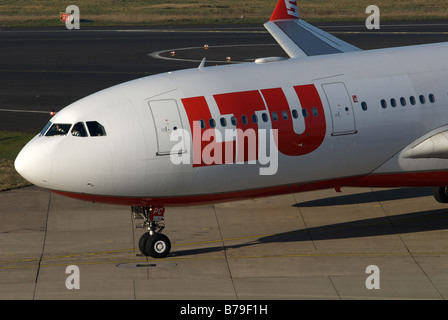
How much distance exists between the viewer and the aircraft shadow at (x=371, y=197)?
33.1 meters

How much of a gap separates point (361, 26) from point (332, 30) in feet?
15.4

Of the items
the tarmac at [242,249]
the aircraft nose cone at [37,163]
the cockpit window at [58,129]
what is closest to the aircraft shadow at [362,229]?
the tarmac at [242,249]

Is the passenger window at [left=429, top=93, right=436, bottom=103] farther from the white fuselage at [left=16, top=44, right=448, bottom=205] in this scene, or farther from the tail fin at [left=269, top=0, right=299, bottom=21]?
the tail fin at [left=269, top=0, right=299, bottom=21]

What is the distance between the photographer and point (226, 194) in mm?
27047

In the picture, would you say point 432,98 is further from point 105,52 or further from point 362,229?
point 105,52

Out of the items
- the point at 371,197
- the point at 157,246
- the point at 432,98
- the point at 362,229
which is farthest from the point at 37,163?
the point at 371,197

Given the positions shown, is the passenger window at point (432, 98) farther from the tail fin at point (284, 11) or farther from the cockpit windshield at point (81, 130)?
the tail fin at point (284, 11)

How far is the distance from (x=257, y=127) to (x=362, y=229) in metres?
6.06

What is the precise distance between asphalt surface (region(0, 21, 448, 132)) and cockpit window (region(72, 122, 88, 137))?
2156cm

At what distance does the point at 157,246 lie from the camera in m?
27.1

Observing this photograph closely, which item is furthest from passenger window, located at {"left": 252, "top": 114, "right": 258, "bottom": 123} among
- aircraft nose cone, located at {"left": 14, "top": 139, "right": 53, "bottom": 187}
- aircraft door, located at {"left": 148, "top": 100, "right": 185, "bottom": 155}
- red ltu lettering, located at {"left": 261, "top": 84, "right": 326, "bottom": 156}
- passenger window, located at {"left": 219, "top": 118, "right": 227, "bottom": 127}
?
aircraft nose cone, located at {"left": 14, "top": 139, "right": 53, "bottom": 187}

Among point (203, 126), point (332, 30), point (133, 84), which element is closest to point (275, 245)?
point (203, 126)

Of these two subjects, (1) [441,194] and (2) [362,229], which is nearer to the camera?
(2) [362,229]

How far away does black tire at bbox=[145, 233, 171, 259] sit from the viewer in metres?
27.0
